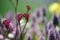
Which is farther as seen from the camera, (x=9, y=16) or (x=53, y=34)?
(x=9, y=16)

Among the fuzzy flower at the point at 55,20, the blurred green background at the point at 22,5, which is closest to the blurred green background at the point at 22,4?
the blurred green background at the point at 22,5

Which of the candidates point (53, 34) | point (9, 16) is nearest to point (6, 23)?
point (9, 16)

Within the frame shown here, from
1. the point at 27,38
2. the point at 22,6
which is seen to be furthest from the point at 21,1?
the point at 27,38

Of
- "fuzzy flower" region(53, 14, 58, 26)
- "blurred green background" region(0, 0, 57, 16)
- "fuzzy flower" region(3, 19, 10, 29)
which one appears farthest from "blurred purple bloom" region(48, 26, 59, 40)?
"fuzzy flower" region(3, 19, 10, 29)

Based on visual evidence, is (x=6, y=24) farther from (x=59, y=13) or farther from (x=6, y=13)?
(x=59, y=13)

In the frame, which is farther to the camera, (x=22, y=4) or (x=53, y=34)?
(x=22, y=4)

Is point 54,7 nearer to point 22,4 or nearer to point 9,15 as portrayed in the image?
point 22,4

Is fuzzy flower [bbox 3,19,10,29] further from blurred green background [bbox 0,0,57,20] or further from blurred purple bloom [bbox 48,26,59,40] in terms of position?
blurred purple bloom [bbox 48,26,59,40]

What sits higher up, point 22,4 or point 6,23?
point 22,4

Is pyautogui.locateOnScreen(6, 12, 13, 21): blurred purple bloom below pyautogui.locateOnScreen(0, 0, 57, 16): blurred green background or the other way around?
below

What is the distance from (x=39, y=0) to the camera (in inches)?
40.4

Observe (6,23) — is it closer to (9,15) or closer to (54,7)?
(9,15)

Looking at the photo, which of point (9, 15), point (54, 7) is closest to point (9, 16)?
point (9, 15)

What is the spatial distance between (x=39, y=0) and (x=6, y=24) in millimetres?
279
